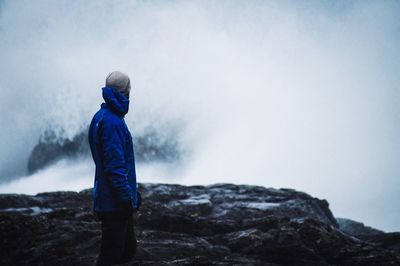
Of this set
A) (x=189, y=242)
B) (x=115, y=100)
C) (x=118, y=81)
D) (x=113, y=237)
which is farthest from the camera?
(x=189, y=242)

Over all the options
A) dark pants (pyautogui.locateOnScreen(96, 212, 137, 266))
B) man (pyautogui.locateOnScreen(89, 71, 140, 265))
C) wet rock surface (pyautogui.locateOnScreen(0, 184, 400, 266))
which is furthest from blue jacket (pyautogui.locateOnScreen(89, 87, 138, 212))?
wet rock surface (pyautogui.locateOnScreen(0, 184, 400, 266))

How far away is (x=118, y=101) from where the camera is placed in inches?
255

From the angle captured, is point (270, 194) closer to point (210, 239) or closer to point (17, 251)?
point (210, 239)

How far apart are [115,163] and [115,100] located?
3.51ft

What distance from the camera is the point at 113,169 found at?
6.06 meters

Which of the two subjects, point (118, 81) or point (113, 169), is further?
point (118, 81)

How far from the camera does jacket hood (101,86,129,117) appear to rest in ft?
21.1

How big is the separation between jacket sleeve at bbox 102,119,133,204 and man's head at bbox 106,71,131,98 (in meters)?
0.68

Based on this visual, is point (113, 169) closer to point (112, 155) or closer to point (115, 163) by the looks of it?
point (115, 163)

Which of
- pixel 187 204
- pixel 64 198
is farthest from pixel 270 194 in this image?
pixel 64 198

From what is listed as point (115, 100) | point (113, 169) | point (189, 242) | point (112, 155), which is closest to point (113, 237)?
point (113, 169)

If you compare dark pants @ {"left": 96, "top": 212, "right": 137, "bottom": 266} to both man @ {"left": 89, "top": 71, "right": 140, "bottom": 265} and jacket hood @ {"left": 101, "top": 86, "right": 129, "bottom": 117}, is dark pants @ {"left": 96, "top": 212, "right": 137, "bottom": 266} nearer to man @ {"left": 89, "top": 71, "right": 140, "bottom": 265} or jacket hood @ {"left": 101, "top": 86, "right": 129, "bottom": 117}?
man @ {"left": 89, "top": 71, "right": 140, "bottom": 265}

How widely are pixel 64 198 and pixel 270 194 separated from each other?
16904 millimetres

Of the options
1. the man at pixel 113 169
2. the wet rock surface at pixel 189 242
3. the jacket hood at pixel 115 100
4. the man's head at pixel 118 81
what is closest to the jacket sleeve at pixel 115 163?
the man at pixel 113 169
